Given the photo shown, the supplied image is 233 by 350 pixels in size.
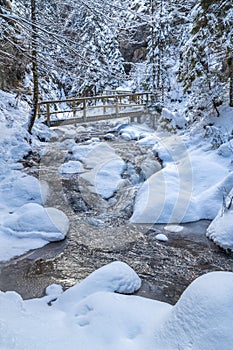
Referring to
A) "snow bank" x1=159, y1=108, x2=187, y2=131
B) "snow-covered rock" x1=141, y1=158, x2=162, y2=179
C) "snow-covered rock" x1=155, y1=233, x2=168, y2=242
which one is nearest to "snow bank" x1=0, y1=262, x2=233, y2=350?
"snow-covered rock" x1=155, y1=233, x2=168, y2=242

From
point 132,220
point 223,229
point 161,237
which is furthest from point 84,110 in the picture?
point 223,229

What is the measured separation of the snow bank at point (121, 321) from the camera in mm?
2455

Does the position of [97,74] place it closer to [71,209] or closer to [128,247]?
[128,247]

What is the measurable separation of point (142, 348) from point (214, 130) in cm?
787

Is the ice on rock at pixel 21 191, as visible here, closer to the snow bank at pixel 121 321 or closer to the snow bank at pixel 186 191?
the snow bank at pixel 186 191

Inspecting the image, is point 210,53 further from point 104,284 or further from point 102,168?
point 104,284

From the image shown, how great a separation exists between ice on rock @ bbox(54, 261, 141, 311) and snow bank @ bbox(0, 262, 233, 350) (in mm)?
16

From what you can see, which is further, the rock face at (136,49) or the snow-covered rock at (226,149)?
the rock face at (136,49)

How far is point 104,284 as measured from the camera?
3807 mm

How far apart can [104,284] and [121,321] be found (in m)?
0.84

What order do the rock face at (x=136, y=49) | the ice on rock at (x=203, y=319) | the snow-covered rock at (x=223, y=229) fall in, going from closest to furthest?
1. the ice on rock at (x=203, y=319)
2. the snow-covered rock at (x=223, y=229)
3. the rock face at (x=136, y=49)

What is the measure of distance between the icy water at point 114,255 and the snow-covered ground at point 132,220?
8.3 inches

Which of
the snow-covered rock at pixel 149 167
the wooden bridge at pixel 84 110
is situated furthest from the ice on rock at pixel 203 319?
the wooden bridge at pixel 84 110

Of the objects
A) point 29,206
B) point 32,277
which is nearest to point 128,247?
point 32,277
